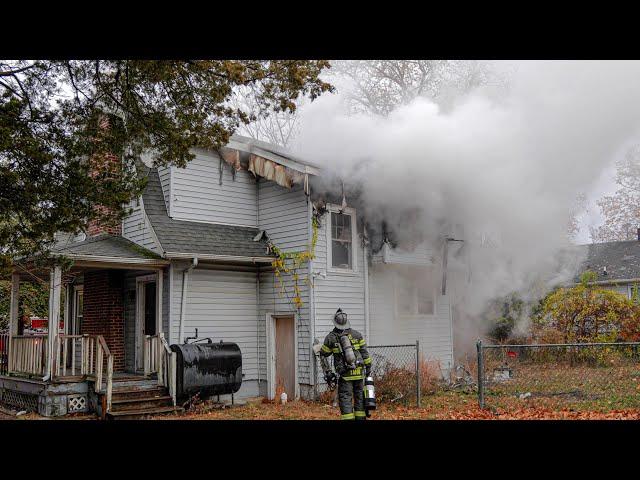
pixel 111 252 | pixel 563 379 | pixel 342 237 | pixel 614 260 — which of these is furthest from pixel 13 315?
pixel 614 260

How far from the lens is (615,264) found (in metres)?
31.2

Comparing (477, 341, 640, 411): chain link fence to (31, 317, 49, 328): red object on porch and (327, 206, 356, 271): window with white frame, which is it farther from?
(31, 317, 49, 328): red object on porch

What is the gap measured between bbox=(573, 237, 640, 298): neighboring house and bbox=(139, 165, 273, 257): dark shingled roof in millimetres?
19635

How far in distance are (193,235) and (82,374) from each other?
3.62 metres

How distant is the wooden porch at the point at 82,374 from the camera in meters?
11.8

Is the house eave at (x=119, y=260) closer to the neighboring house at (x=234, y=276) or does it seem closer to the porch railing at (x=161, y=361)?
the neighboring house at (x=234, y=276)

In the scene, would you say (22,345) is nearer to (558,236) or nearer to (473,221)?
(473,221)

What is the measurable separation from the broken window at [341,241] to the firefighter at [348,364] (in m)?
5.07
